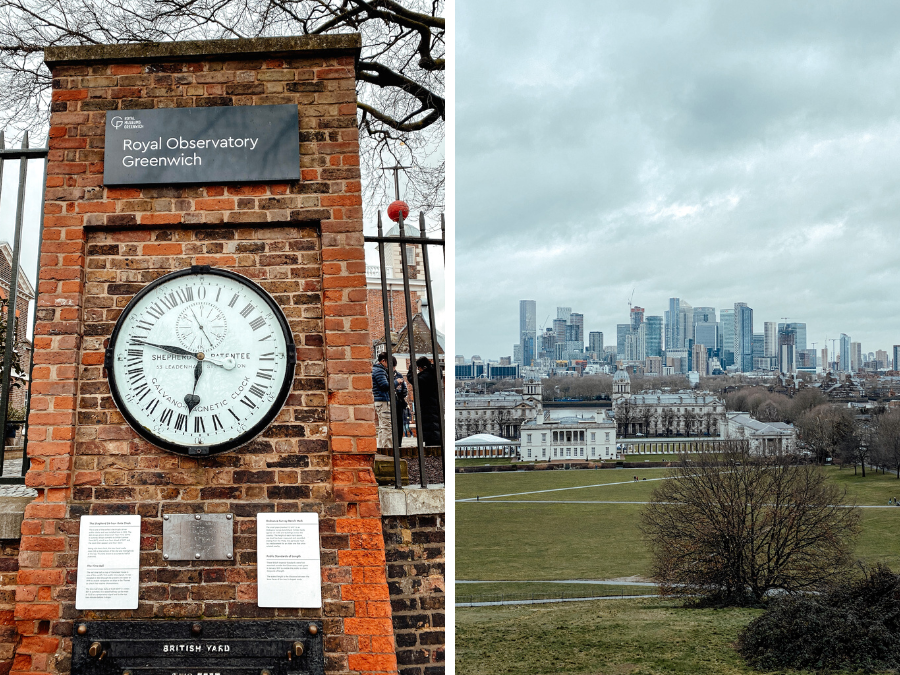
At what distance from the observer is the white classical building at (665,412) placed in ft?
37.8

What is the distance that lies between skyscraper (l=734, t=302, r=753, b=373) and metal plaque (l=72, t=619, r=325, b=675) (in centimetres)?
Answer: 1053

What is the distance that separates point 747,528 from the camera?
12250 mm

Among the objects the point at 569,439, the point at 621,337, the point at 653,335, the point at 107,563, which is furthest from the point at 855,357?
the point at 107,563

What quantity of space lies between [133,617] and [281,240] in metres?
1.13

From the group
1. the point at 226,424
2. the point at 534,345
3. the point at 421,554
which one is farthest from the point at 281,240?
the point at 534,345

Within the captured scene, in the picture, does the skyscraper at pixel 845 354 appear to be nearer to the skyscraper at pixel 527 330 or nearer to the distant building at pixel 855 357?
the distant building at pixel 855 357

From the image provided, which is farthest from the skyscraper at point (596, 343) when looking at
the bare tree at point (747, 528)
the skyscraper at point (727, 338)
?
the bare tree at point (747, 528)

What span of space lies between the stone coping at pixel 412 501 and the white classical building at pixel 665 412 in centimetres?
1023

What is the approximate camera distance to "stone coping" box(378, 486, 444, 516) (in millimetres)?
1934

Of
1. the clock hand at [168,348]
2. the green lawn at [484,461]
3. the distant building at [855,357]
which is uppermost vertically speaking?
the distant building at [855,357]

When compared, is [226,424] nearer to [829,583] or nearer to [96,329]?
[96,329]

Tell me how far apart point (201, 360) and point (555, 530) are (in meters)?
16.4

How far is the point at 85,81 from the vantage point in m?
1.86

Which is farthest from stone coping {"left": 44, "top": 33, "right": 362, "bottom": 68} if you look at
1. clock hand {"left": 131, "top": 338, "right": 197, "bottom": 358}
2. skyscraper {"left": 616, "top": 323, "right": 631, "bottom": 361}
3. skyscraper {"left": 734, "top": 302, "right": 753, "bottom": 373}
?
skyscraper {"left": 616, "top": 323, "right": 631, "bottom": 361}
